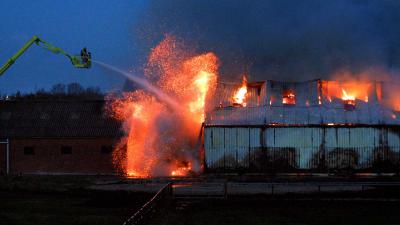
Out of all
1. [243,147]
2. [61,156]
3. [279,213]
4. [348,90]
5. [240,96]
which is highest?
[348,90]

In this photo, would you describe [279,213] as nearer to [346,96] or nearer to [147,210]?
[147,210]

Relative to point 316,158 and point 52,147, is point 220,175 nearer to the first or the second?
point 316,158

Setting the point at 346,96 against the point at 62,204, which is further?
the point at 346,96

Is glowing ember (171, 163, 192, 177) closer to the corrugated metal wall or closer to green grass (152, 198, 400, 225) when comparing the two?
the corrugated metal wall

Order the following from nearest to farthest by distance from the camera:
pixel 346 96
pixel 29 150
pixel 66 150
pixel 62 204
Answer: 1. pixel 62 204
2. pixel 346 96
3. pixel 66 150
4. pixel 29 150

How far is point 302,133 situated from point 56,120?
21.9m

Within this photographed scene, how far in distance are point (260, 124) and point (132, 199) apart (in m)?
16.9

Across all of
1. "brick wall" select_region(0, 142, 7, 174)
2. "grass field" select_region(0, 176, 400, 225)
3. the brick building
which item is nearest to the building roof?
the brick building

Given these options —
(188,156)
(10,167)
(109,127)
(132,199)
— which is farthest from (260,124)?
(10,167)

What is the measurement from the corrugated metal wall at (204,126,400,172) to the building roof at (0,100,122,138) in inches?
375

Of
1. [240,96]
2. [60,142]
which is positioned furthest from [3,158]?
[240,96]

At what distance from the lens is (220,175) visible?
4006cm

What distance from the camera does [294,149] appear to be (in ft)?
135

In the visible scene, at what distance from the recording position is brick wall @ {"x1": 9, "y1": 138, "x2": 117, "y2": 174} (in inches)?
1759
